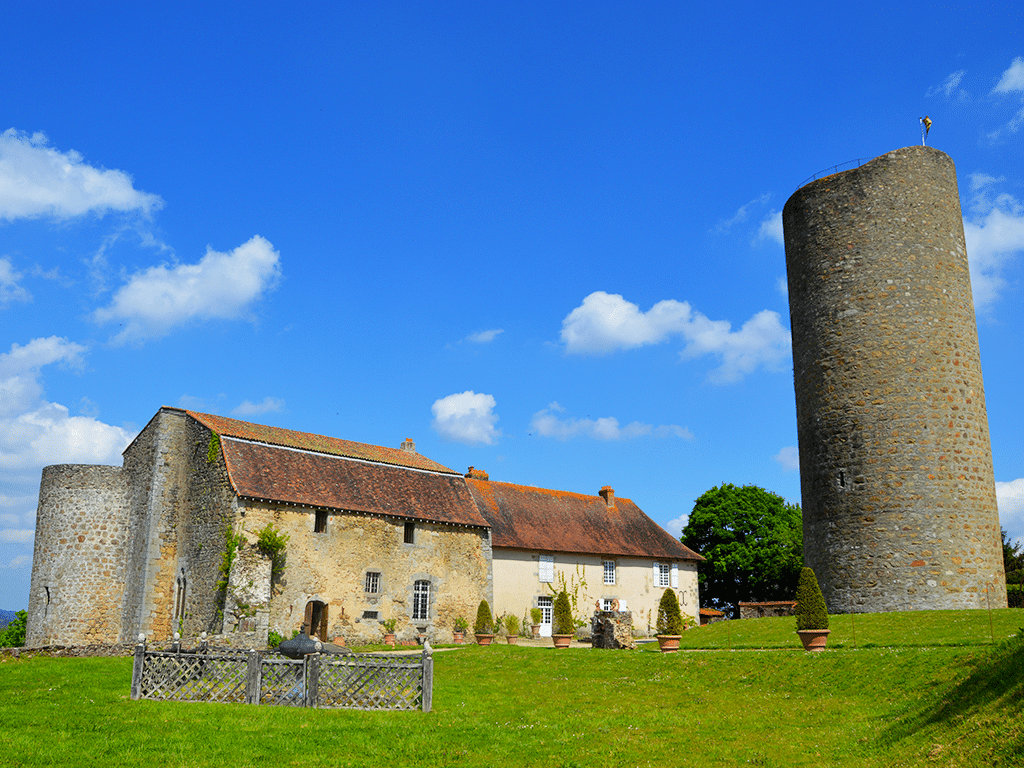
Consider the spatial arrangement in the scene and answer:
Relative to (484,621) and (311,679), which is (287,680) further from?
(484,621)

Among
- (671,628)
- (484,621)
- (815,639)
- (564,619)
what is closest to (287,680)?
(815,639)

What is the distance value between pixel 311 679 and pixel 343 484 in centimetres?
1971

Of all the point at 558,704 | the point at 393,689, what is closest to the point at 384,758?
the point at 393,689

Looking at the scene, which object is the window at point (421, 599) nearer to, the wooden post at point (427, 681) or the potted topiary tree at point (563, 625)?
the potted topiary tree at point (563, 625)

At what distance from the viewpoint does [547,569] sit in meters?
37.5

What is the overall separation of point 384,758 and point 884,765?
603 centimetres

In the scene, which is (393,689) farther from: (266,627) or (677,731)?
(266,627)

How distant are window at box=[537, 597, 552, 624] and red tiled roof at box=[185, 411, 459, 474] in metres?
7.52

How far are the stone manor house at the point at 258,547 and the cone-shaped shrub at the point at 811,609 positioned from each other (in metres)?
18.2

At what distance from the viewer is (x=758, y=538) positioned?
5172cm

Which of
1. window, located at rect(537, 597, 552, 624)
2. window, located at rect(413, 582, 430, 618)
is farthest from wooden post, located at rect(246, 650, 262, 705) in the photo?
window, located at rect(537, 597, 552, 624)

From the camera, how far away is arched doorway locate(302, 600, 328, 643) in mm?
30078

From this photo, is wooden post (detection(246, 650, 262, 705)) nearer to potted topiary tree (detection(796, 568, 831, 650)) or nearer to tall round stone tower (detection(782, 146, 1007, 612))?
potted topiary tree (detection(796, 568, 831, 650))

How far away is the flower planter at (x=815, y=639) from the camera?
709 inches
